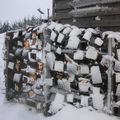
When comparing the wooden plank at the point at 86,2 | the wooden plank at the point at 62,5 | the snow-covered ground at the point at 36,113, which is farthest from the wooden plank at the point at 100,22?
the snow-covered ground at the point at 36,113

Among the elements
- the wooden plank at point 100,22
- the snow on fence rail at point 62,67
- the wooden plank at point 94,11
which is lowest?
the snow on fence rail at point 62,67

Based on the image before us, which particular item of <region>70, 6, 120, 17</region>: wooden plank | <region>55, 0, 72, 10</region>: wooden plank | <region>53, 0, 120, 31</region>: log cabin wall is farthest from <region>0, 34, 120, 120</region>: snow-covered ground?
<region>55, 0, 72, 10</region>: wooden plank

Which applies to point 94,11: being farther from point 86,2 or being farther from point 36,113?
point 36,113

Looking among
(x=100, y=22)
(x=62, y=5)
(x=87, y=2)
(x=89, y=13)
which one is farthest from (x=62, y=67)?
(x=62, y=5)

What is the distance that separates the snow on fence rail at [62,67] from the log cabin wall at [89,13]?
395mm

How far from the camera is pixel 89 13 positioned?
22.5 feet

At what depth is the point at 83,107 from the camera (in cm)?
612

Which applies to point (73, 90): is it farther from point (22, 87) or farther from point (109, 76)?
point (22, 87)

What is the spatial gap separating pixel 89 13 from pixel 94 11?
16 centimetres

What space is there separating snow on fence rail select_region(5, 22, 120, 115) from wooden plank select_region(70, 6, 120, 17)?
1.57ft

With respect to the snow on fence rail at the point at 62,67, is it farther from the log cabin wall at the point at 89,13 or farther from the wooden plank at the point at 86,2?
the wooden plank at the point at 86,2

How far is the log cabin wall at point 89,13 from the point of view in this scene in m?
6.41

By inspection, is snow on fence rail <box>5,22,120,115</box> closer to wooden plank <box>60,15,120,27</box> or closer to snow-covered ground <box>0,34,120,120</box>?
snow-covered ground <box>0,34,120,120</box>

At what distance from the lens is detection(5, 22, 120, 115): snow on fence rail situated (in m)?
5.73
